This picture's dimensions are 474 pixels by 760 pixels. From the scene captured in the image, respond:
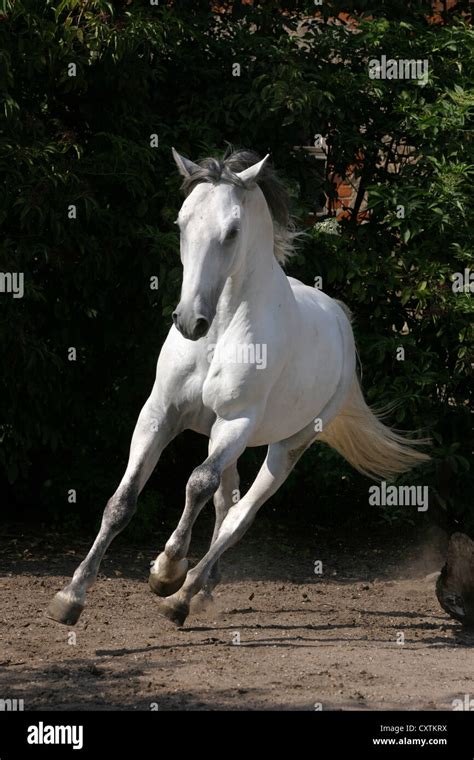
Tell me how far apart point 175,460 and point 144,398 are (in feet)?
2.25

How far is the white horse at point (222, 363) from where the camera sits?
5695 millimetres

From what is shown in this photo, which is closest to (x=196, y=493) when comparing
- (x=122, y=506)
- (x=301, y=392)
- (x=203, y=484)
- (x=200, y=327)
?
(x=203, y=484)

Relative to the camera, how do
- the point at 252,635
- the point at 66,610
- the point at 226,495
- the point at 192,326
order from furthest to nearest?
the point at 226,495
the point at 252,635
the point at 66,610
the point at 192,326

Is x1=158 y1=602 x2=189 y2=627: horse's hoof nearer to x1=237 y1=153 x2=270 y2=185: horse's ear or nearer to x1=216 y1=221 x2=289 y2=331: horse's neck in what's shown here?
x1=216 y1=221 x2=289 y2=331: horse's neck

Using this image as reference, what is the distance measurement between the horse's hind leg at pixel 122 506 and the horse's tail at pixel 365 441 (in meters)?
1.66

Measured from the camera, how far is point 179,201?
8.41 metres

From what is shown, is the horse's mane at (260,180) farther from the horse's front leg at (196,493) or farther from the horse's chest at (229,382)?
the horse's front leg at (196,493)

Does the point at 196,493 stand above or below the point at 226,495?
above

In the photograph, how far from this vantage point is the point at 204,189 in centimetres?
576

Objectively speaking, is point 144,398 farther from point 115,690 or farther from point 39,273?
point 115,690

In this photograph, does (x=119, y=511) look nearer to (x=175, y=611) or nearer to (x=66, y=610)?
(x=66, y=610)

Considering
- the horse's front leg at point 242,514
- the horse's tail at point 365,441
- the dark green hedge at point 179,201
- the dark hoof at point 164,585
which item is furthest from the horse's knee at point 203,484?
the dark green hedge at point 179,201

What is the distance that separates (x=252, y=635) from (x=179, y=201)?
10.6ft

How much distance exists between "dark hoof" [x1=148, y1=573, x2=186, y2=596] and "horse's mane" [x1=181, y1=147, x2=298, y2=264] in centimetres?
180
